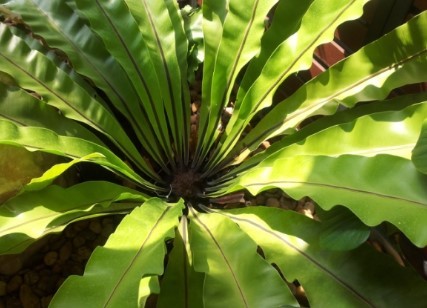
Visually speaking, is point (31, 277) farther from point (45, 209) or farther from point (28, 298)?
point (45, 209)

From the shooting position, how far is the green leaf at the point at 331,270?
2.07 ft

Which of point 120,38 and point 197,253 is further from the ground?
point 120,38

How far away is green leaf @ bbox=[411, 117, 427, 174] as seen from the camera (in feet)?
1.89

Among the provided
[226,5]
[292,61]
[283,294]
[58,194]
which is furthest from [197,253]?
[226,5]

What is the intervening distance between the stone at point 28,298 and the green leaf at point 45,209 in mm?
209

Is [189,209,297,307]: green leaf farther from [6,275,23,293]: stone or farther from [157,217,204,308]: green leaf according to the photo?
[6,275,23,293]: stone

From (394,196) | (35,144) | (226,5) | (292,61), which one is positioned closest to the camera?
(394,196)

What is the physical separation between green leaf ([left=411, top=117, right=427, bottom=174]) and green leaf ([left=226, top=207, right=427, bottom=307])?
0.16 m

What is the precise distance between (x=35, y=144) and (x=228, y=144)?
1.40ft

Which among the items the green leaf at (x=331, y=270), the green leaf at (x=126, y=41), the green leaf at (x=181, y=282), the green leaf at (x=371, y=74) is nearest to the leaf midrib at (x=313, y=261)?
the green leaf at (x=331, y=270)

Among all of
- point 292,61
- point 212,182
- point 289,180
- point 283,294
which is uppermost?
point 292,61

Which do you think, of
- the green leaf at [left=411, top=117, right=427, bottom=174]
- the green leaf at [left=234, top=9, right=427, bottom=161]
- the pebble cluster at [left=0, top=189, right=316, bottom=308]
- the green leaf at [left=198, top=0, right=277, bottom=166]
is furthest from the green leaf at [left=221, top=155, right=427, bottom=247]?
the pebble cluster at [left=0, top=189, right=316, bottom=308]

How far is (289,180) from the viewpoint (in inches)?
27.0

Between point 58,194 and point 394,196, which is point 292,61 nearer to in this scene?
point 394,196
